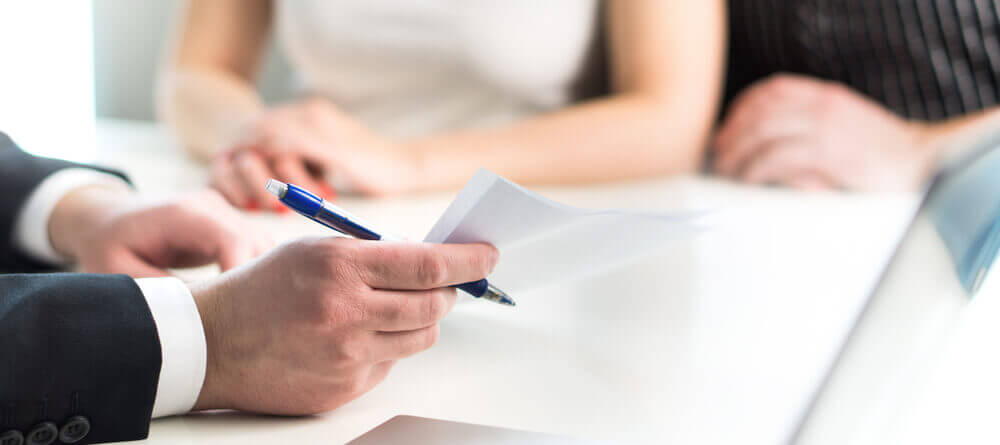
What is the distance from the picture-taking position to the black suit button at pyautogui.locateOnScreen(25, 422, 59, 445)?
0.91 ft

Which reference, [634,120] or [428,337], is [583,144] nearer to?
[634,120]

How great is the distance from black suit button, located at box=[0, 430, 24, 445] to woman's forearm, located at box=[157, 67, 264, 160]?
725 millimetres

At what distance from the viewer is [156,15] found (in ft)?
5.60

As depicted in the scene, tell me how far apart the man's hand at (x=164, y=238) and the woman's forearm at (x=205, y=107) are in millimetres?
546

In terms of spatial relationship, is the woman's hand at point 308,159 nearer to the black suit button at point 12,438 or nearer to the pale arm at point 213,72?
the pale arm at point 213,72

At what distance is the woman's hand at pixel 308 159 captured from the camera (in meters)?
0.73

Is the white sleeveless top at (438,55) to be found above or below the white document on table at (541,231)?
above

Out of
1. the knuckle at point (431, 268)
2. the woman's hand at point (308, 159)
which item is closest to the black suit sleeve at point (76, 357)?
the knuckle at point (431, 268)

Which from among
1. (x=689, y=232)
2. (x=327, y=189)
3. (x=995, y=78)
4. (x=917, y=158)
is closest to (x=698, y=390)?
(x=689, y=232)

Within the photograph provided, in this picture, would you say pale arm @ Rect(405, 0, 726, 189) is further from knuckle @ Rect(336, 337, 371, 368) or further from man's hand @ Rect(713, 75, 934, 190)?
knuckle @ Rect(336, 337, 371, 368)

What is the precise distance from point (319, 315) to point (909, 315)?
1.05 feet

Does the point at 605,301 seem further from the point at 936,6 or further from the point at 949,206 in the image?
the point at 936,6

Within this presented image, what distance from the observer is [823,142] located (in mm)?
852

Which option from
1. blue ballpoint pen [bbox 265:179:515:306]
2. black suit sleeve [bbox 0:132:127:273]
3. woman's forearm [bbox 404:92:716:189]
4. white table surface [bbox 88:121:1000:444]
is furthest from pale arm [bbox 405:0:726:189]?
blue ballpoint pen [bbox 265:179:515:306]
